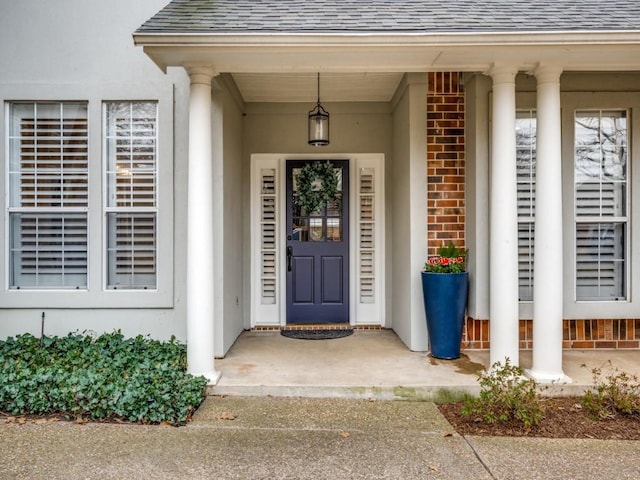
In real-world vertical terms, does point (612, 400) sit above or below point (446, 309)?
below

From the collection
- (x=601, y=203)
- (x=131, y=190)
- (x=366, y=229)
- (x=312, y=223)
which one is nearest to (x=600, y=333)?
(x=601, y=203)

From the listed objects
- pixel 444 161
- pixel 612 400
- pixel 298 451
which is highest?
pixel 444 161

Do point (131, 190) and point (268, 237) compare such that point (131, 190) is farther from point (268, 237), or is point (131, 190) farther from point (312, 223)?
point (312, 223)

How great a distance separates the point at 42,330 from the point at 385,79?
4.53 m

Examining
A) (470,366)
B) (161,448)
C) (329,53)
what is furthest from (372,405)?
(329,53)

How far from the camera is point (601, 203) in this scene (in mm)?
4949

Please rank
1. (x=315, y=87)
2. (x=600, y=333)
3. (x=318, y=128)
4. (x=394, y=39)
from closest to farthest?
(x=394, y=39), (x=600, y=333), (x=318, y=128), (x=315, y=87)

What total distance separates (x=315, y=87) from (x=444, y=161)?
5.74 ft

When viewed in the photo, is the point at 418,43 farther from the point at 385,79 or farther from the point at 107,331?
the point at 107,331

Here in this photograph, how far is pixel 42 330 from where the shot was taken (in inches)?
197

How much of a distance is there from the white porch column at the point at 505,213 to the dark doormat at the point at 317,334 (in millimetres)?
2166

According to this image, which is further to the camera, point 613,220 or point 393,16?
point 613,220

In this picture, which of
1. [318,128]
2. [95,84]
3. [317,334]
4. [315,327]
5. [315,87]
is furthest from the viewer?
[315,327]

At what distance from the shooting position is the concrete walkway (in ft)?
9.16
